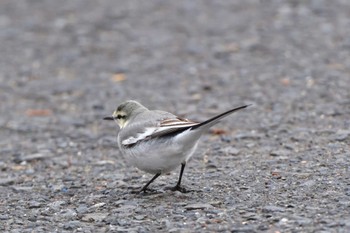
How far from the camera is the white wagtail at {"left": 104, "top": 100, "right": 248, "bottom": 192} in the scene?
6895mm

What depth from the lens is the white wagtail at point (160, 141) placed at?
689cm

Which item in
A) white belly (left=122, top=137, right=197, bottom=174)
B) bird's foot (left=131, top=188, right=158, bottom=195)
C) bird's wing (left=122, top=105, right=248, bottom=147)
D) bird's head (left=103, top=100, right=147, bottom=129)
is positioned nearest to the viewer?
bird's wing (left=122, top=105, right=248, bottom=147)

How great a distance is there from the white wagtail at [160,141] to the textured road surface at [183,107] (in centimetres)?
35

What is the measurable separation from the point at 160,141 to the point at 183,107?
3.97 metres

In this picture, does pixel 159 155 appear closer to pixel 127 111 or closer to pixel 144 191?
pixel 144 191

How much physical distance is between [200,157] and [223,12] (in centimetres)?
625

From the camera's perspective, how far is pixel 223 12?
1465 centimetres

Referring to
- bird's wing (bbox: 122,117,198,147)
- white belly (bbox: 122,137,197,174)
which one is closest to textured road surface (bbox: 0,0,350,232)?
white belly (bbox: 122,137,197,174)

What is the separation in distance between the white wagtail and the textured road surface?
347mm

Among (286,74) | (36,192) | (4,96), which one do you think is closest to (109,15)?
(4,96)

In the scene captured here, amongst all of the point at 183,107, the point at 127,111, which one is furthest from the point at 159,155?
the point at 183,107

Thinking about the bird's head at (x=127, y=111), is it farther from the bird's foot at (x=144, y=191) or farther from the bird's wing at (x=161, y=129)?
the bird's foot at (x=144, y=191)

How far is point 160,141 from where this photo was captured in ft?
23.0

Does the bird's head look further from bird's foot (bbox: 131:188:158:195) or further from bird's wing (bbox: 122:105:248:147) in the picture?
bird's foot (bbox: 131:188:158:195)
